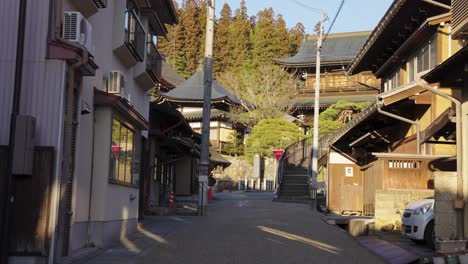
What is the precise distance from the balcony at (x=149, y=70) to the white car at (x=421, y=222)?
9304mm

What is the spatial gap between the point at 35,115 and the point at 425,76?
8.02 metres

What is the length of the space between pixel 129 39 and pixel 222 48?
190ft

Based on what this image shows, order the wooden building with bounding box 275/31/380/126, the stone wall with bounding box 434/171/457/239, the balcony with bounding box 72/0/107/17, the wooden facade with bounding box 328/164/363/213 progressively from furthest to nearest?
the wooden building with bounding box 275/31/380/126, the wooden facade with bounding box 328/164/363/213, the stone wall with bounding box 434/171/457/239, the balcony with bounding box 72/0/107/17

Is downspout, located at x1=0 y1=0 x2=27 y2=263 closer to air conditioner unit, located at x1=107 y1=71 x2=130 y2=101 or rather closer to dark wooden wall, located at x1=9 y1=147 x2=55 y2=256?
dark wooden wall, located at x1=9 y1=147 x2=55 y2=256

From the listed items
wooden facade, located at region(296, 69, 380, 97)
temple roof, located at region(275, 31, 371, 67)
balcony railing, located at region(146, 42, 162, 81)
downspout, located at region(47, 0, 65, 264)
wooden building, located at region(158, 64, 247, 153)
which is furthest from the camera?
temple roof, located at region(275, 31, 371, 67)

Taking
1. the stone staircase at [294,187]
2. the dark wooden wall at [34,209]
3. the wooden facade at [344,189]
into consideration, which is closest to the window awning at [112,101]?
the dark wooden wall at [34,209]

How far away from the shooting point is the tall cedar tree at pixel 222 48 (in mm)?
70188

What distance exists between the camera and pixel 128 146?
50.9 ft

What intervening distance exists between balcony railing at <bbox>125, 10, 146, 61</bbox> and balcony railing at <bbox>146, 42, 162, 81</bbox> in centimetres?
138

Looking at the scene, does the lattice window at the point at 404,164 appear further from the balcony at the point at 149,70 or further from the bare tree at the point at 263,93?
the bare tree at the point at 263,93

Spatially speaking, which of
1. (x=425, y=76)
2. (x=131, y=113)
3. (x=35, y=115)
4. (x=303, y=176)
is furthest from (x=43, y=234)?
(x=303, y=176)

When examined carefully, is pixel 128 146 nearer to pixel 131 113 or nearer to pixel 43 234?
pixel 131 113

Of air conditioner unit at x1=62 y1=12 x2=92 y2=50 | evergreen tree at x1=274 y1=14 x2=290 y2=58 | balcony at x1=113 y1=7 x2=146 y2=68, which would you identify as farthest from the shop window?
evergreen tree at x1=274 y1=14 x2=290 y2=58

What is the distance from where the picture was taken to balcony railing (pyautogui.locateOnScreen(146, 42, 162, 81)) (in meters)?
19.2
